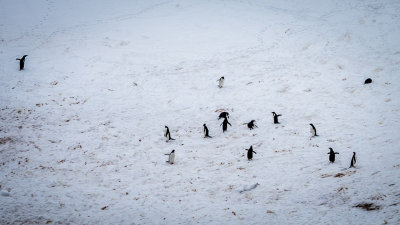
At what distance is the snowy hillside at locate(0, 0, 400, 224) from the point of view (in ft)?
37.1

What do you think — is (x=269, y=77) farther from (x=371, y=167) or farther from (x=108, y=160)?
(x=108, y=160)

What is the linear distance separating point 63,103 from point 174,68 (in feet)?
33.5

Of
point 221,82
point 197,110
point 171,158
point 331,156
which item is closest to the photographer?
point 331,156

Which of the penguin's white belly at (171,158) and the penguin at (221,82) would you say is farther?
the penguin at (221,82)

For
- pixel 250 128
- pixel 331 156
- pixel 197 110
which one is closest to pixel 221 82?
pixel 197 110

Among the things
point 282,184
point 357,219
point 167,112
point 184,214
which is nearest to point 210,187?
point 184,214

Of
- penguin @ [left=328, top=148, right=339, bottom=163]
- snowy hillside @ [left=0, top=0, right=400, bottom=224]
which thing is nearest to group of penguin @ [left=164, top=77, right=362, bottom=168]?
penguin @ [left=328, top=148, right=339, bottom=163]

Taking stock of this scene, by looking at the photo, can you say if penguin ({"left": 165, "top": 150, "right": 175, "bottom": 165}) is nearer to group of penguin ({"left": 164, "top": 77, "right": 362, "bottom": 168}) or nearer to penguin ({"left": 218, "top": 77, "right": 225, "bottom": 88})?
group of penguin ({"left": 164, "top": 77, "right": 362, "bottom": 168})

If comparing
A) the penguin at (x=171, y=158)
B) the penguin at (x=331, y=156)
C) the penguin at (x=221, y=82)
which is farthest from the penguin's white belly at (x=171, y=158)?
the penguin at (x=221, y=82)

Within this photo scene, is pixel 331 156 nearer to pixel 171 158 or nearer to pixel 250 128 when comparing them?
pixel 250 128

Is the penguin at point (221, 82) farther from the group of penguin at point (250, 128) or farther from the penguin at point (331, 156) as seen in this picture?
the penguin at point (331, 156)

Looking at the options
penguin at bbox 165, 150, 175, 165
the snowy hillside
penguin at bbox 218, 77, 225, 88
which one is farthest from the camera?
penguin at bbox 218, 77, 225, 88

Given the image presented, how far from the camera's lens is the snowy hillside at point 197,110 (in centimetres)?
1130

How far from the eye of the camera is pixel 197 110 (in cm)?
2088
